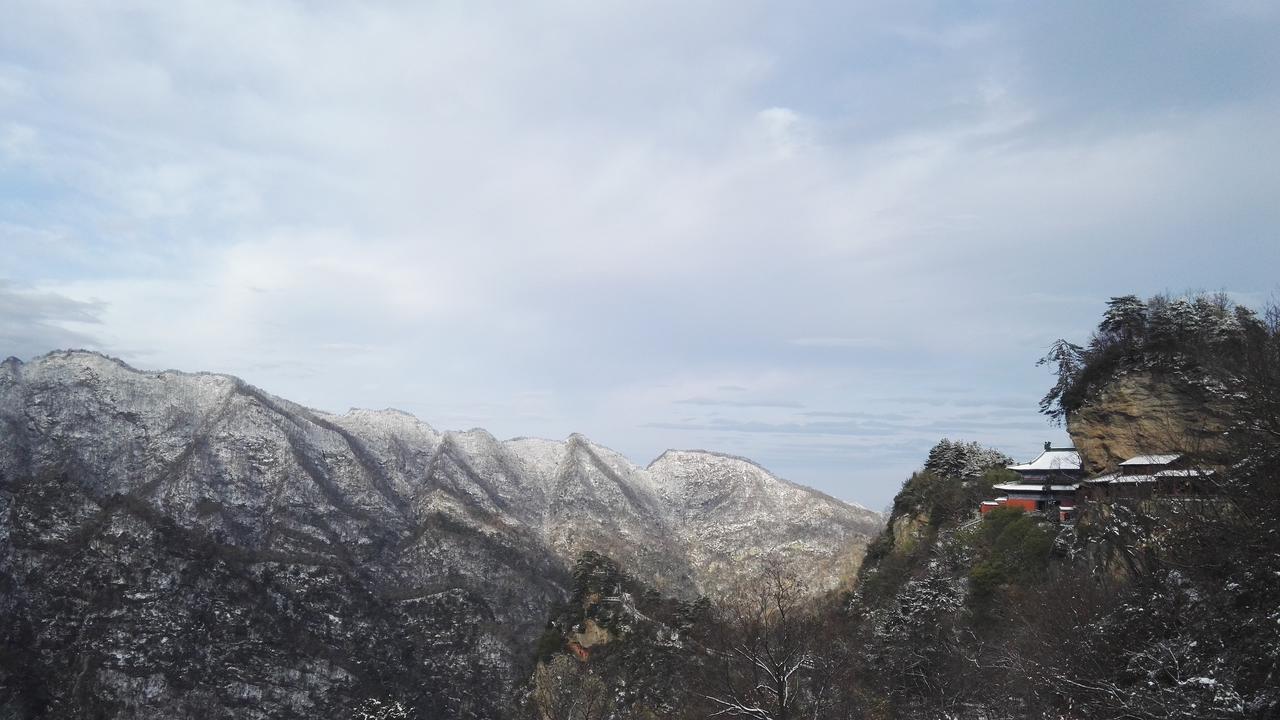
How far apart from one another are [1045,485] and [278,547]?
105266 mm

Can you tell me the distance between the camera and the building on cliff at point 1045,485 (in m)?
Answer: 38.9

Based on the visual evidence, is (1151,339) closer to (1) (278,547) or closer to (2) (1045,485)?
(2) (1045,485)

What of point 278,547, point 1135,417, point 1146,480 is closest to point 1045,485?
point 1135,417

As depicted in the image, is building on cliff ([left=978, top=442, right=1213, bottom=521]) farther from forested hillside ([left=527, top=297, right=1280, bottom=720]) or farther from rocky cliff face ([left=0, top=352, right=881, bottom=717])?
rocky cliff face ([left=0, top=352, right=881, bottom=717])

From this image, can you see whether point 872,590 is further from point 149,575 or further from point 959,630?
point 149,575

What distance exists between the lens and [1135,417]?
29500mm

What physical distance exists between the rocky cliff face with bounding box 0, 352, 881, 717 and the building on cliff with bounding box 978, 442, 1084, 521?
57980 millimetres

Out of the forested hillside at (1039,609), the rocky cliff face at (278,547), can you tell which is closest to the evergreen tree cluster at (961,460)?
the forested hillside at (1039,609)

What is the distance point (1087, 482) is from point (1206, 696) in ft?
73.4

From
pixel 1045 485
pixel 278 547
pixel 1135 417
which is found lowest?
pixel 278 547

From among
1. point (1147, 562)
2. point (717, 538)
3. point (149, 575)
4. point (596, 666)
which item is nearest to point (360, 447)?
point (149, 575)

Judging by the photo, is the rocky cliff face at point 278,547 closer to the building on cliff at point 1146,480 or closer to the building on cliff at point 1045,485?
the building on cliff at point 1045,485

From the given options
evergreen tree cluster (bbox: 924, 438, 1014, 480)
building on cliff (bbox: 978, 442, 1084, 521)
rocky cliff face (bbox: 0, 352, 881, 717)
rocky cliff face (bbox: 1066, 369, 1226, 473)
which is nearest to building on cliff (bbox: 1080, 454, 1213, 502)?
rocky cliff face (bbox: 1066, 369, 1226, 473)

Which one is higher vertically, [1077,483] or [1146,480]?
[1146,480]
